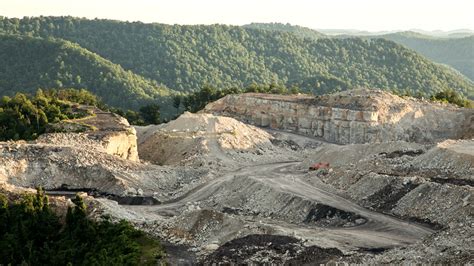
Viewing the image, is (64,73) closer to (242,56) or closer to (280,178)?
(242,56)

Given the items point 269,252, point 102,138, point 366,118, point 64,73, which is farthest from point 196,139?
point 64,73

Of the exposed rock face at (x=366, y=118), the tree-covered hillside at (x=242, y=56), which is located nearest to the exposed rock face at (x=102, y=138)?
the exposed rock face at (x=366, y=118)

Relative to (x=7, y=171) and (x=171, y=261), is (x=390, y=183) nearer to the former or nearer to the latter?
(x=171, y=261)

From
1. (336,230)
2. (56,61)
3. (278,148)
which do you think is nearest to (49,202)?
(336,230)

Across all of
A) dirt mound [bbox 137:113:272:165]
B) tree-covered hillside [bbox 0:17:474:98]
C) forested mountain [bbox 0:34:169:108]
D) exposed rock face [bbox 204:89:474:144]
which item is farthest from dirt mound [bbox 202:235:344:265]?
tree-covered hillside [bbox 0:17:474:98]

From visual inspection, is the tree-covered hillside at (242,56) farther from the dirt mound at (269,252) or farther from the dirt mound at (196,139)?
the dirt mound at (269,252)

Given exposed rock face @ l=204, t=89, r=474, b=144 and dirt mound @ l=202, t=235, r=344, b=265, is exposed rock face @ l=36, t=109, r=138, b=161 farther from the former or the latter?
dirt mound @ l=202, t=235, r=344, b=265
